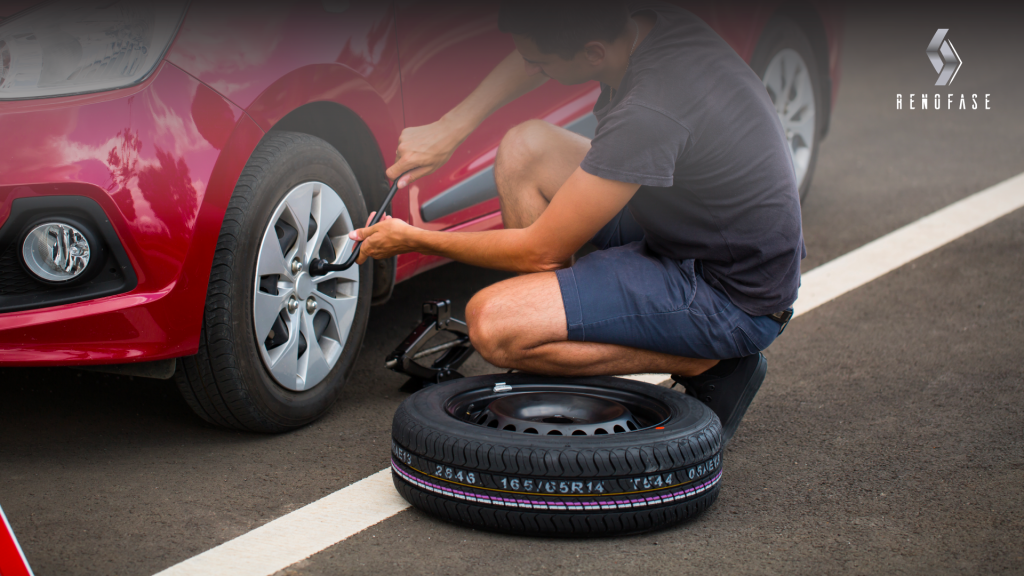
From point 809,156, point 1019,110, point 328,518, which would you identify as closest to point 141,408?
point 328,518

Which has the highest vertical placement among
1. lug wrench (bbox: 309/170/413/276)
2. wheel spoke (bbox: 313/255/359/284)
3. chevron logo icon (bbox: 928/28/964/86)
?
lug wrench (bbox: 309/170/413/276)

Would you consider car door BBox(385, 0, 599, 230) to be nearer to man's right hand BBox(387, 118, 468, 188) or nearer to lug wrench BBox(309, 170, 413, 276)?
man's right hand BBox(387, 118, 468, 188)

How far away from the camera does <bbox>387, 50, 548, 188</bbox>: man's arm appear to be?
2.78 meters

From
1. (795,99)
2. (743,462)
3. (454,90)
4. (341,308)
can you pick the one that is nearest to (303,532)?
(341,308)

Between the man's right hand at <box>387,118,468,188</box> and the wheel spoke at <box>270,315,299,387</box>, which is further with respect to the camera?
the man's right hand at <box>387,118,468,188</box>

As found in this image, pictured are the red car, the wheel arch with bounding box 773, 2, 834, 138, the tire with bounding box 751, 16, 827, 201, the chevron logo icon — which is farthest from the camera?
the chevron logo icon

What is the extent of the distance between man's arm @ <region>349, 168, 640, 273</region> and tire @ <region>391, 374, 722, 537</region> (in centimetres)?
45

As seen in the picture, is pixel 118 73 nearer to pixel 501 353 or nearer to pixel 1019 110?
pixel 501 353

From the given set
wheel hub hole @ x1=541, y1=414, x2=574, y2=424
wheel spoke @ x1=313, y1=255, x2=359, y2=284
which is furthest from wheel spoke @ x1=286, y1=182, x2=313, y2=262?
wheel hub hole @ x1=541, y1=414, x2=574, y2=424

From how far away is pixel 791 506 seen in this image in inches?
89.0

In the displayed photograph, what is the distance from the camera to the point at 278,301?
8.31 ft

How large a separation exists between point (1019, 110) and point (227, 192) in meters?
6.60

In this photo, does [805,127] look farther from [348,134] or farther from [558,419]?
[558,419]

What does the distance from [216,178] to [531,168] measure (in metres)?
0.94
